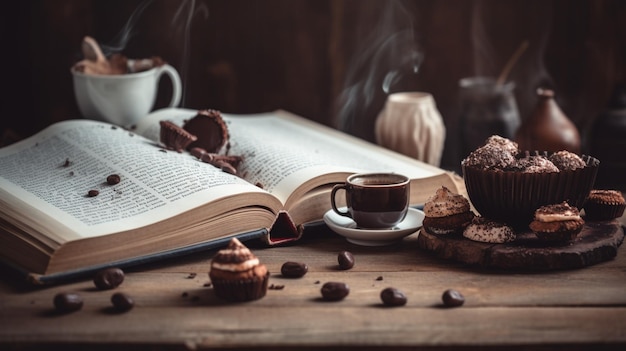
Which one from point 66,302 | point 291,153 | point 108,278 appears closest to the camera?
point 66,302

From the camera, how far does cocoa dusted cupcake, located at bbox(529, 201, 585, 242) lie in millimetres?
1429

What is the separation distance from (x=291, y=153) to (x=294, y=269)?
0.46 m

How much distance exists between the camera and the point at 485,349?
117 centimetres

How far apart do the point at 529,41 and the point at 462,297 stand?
1.48 m

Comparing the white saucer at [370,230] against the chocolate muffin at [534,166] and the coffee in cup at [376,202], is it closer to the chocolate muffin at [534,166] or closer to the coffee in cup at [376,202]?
the coffee in cup at [376,202]

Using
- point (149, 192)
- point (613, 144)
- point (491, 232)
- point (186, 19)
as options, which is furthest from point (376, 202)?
point (186, 19)

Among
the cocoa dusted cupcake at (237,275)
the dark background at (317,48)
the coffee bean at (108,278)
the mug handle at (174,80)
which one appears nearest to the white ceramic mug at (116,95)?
the mug handle at (174,80)

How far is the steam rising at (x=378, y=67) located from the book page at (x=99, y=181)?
885mm

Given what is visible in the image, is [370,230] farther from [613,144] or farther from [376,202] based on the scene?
[613,144]

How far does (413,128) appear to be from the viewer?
227 cm

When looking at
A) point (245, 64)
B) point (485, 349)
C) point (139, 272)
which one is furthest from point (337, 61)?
point (485, 349)

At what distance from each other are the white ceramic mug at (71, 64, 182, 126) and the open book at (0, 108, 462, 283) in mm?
191

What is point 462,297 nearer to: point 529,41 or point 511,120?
point 511,120


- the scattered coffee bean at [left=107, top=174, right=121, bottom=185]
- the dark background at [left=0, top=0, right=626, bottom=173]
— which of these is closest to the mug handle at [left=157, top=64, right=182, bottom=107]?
the dark background at [left=0, top=0, right=626, bottom=173]
